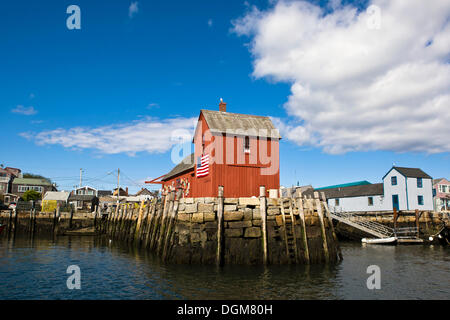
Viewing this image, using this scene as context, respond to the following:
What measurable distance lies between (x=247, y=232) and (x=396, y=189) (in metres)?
38.7

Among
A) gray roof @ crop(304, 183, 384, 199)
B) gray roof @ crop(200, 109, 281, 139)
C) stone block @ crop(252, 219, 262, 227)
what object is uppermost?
gray roof @ crop(200, 109, 281, 139)

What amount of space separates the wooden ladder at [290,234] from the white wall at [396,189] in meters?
35.6

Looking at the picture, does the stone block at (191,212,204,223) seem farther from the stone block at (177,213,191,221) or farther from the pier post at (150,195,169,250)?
the pier post at (150,195,169,250)

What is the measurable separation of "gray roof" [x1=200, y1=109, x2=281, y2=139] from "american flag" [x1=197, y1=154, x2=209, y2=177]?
228cm

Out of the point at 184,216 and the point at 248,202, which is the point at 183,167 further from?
the point at 248,202

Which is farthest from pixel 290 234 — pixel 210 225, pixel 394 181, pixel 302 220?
pixel 394 181

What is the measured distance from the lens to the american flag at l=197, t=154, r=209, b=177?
2413 centimetres

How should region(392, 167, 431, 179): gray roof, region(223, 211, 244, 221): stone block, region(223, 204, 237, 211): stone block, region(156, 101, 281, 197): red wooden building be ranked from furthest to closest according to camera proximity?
1. region(392, 167, 431, 179): gray roof
2. region(156, 101, 281, 197): red wooden building
3. region(223, 204, 237, 211): stone block
4. region(223, 211, 244, 221): stone block

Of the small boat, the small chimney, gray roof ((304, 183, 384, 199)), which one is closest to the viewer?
the small chimney

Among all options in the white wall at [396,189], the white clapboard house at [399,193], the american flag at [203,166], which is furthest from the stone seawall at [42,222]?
the white wall at [396,189]

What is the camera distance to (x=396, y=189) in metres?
48.1

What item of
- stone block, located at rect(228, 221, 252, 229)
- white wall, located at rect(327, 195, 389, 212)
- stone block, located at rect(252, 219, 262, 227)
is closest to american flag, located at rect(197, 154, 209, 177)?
stone block, located at rect(228, 221, 252, 229)
